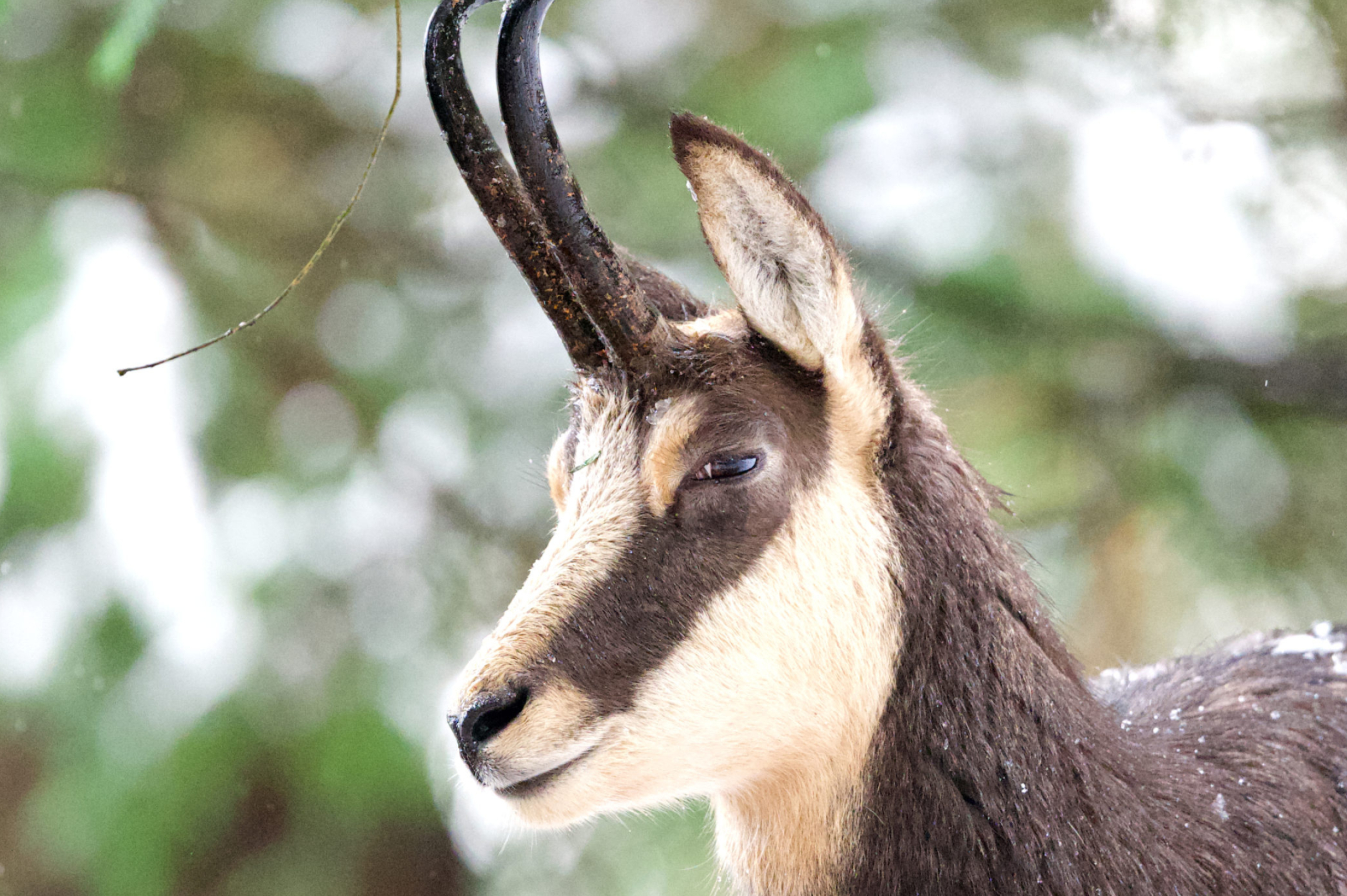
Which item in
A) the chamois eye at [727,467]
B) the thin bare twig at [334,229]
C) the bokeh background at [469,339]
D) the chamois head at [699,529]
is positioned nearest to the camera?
the thin bare twig at [334,229]

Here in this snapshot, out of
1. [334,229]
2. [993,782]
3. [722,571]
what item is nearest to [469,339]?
[334,229]

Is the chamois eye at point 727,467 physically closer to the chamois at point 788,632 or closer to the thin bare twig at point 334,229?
the chamois at point 788,632

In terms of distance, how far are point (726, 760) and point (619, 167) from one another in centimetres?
242

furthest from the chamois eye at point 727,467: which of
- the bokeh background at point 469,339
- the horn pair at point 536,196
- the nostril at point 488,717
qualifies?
the bokeh background at point 469,339

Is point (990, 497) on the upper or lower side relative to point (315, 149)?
upper

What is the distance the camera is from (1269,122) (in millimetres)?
3760

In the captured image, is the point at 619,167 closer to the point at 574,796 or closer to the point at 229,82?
the point at 229,82

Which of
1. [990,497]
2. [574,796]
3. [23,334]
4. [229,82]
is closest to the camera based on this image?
[574,796]

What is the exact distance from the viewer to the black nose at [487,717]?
5.32 feet

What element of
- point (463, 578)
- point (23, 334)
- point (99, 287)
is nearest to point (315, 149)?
point (99, 287)

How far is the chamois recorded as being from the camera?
1.69 meters

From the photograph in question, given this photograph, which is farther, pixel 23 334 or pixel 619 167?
pixel 619 167

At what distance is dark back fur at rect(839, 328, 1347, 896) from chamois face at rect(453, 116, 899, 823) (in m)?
0.06

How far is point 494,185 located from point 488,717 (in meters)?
0.75
